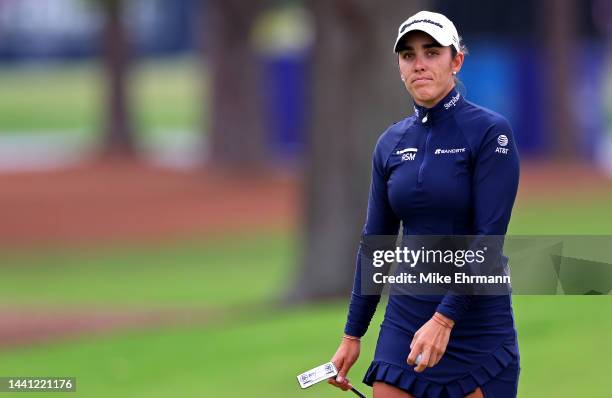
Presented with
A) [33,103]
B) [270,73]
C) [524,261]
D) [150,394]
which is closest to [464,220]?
[524,261]

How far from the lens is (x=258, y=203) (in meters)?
30.1

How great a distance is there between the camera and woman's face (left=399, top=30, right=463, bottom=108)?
17.3ft

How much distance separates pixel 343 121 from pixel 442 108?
12097mm

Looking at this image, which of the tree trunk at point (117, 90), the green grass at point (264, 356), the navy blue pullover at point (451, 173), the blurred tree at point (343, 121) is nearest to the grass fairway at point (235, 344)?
the green grass at point (264, 356)

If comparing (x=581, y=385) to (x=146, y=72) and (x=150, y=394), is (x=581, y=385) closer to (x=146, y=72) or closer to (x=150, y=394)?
(x=150, y=394)

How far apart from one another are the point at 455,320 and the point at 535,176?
27.9 m

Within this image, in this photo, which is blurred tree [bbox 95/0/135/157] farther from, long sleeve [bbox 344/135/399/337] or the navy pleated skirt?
the navy pleated skirt

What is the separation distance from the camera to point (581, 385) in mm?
9531

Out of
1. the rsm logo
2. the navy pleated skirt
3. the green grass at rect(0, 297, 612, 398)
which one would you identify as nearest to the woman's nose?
the rsm logo

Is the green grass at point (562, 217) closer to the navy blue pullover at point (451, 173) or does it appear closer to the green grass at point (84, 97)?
the navy blue pullover at point (451, 173)

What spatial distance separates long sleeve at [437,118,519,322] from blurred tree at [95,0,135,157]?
34528 mm

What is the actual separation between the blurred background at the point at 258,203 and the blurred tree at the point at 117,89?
0.22 ft

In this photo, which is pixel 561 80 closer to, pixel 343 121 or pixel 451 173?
pixel 343 121

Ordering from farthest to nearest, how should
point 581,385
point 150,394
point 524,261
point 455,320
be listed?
1. point 150,394
2. point 581,385
3. point 524,261
4. point 455,320
